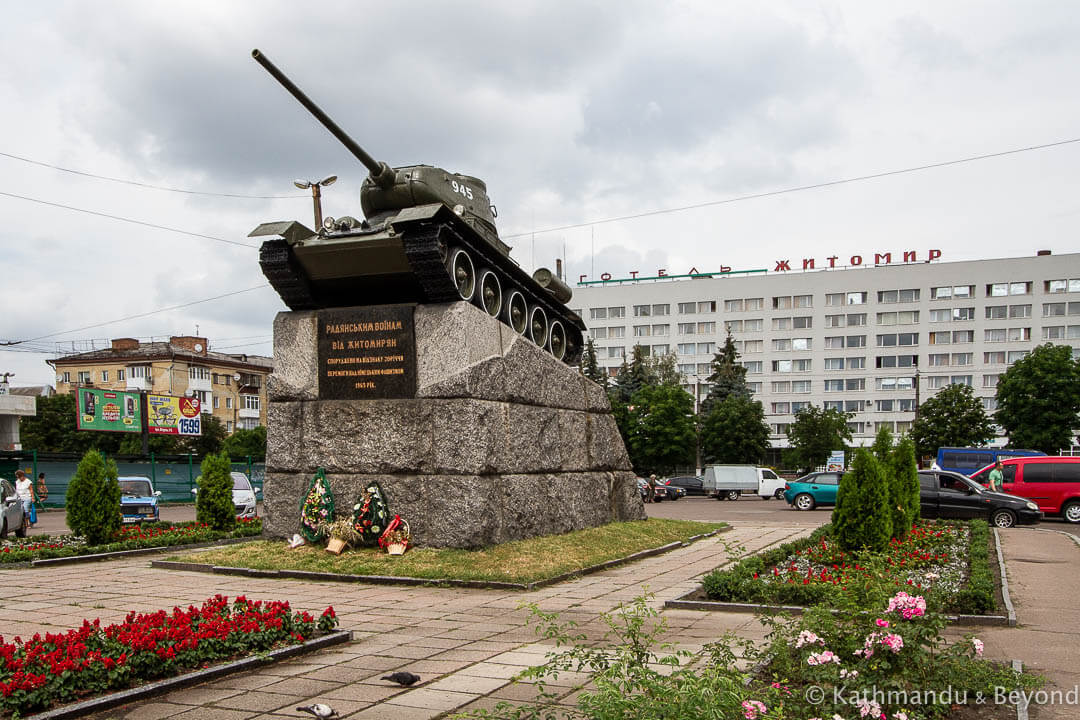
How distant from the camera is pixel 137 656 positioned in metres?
5.53

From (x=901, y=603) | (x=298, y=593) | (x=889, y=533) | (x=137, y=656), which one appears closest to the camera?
(x=901, y=603)

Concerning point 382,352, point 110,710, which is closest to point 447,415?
point 382,352

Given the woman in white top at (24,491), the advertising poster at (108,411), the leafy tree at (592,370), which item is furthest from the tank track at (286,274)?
the leafy tree at (592,370)

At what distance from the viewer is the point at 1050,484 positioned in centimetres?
2309

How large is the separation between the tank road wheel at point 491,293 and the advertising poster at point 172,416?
29274mm

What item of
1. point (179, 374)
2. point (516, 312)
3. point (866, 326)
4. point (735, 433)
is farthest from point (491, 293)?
point (866, 326)

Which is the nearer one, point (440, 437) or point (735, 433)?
point (440, 437)

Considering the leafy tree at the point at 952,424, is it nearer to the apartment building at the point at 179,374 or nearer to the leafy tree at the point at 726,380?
the leafy tree at the point at 726,380

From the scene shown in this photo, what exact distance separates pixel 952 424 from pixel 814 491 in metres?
25.8

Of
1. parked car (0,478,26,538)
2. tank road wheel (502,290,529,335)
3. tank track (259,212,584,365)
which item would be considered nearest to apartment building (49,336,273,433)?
parked car (0,478,26,538)

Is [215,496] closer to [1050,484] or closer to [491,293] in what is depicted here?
[491,293]

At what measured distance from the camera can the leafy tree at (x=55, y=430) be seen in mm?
60219

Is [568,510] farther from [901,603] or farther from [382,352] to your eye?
[901,603]

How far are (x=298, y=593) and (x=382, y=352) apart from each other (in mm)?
3374
